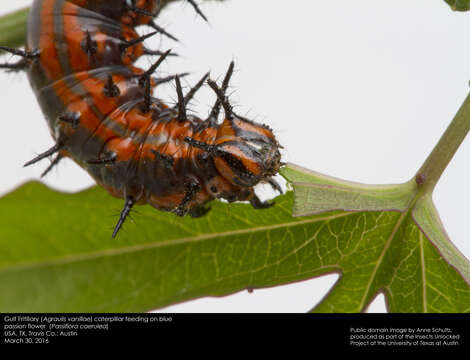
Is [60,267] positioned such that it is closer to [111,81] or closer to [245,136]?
[111,81]

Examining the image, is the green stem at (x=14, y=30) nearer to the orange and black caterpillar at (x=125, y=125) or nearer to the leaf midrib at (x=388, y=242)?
the orange and black caterpillar at (x=125, y=125)

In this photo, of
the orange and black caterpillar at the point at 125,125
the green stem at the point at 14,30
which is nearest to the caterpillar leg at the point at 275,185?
the orange and black caterpillar at the point at 125,125

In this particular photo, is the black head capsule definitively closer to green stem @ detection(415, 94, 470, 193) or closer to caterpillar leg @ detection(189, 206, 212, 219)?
caterpillar leg @ detection(189, 206, 212, 219)

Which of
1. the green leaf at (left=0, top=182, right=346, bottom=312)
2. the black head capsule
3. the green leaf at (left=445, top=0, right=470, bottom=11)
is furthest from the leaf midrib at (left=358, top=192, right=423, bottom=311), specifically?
the black head capsule

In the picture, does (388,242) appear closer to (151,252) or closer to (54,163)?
(151,252)

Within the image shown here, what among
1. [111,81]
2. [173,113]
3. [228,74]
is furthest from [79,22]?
[228,74]
